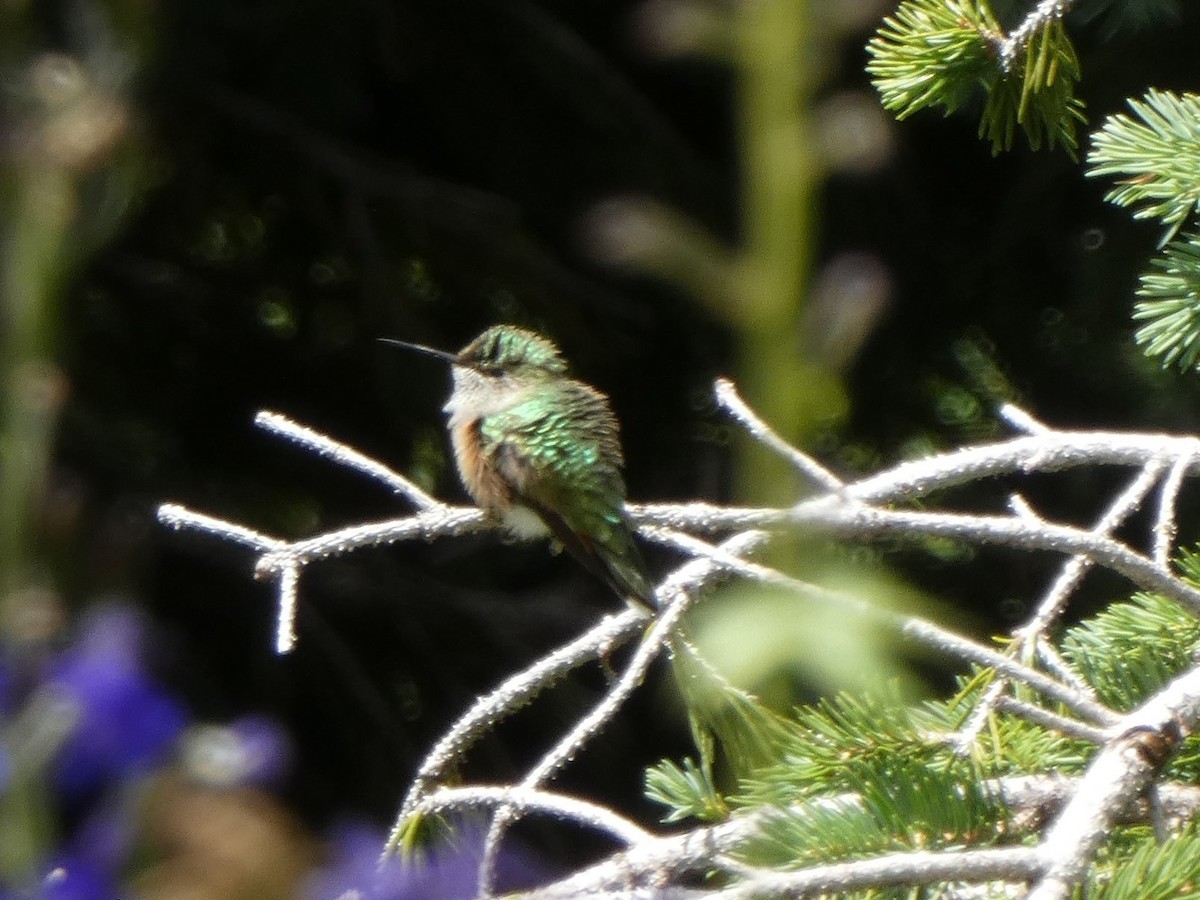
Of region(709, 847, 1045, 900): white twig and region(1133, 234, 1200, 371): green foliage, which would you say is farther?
region(1133, 234, 1200, 371): green foliage

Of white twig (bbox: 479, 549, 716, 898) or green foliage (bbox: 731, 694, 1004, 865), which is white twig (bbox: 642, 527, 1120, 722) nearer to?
green foliage (bbox: 731, 694, 1004, 865)

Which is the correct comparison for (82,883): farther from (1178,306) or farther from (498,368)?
(498,368)

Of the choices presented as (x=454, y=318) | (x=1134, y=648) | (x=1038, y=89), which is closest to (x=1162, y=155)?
(x=1038, y=89)

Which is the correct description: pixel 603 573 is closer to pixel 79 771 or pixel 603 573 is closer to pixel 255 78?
pixel 79 771

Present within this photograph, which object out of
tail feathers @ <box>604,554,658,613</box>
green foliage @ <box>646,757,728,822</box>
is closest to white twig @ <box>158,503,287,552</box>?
green foliage @ <box>646,757,728,822</box>

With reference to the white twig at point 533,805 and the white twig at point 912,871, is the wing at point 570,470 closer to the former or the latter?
the white twig at point 533,805

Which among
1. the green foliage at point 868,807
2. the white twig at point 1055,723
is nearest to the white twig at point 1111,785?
the white twig at point 1055,723
